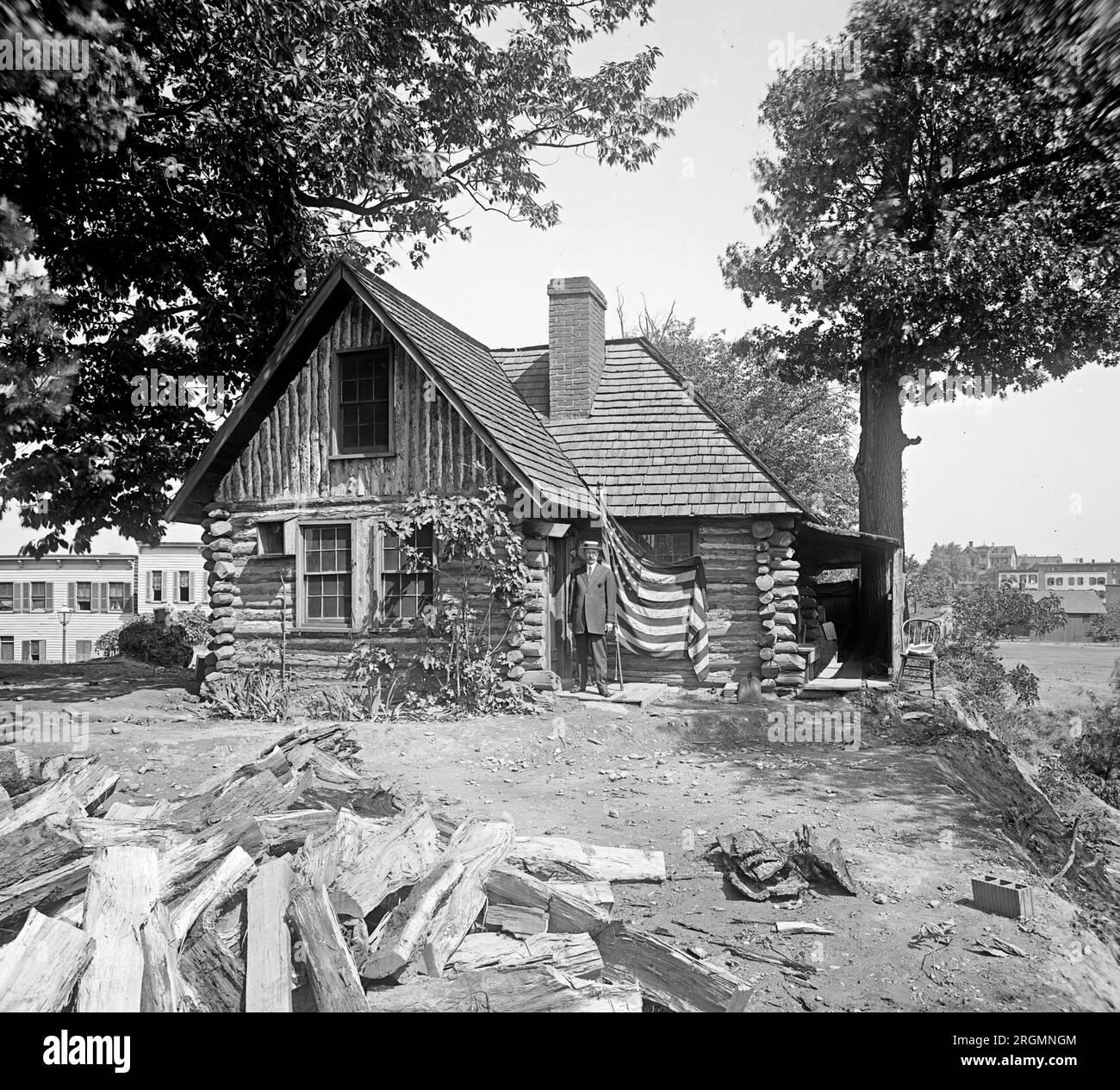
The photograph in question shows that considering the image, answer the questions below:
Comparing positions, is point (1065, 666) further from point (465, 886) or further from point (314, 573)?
point (465, 886)

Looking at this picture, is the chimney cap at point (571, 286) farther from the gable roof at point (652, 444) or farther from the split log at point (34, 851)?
the split log at point (34, 851)

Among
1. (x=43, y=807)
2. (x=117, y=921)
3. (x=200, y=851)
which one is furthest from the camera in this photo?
(x=43, y=807)

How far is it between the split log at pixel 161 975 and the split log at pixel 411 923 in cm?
84

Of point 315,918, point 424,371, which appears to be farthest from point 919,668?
point 315,918

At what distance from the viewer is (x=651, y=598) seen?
14375mm

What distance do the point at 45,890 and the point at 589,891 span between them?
326cm

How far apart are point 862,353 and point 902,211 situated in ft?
11.2

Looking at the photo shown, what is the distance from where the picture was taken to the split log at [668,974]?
4375 mm

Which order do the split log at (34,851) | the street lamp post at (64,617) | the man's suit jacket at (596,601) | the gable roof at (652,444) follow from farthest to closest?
the street lamp post at (64,617), the gable roof at (652,444), the man's suit jacket at (596,601), the split log at (34,851)

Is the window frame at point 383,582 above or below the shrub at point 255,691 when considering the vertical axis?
above

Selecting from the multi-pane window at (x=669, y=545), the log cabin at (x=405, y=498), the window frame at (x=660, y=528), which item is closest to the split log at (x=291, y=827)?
the log cabin at (x=405, y=498)

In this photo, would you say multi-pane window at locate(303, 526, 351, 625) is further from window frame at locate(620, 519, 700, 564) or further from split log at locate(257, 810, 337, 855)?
split log at locate(257, 810, 337, 855)
